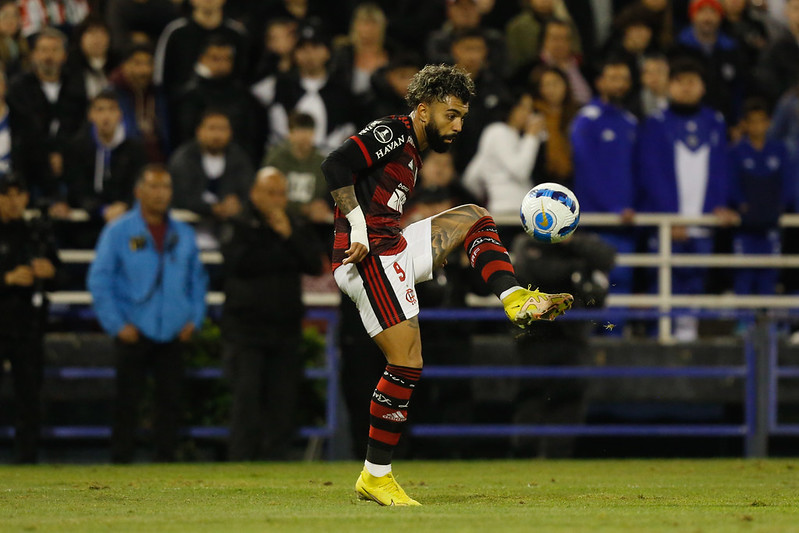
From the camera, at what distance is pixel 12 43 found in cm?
1448

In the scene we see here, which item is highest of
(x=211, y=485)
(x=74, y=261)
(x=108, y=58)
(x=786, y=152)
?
(x=108, y=58)

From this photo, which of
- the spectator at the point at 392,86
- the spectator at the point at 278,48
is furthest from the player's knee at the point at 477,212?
the spectator at the point at 278,48

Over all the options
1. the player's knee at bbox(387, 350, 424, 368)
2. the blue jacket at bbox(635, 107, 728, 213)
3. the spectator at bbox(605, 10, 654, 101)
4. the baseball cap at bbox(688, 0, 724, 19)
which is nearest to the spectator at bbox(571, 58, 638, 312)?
the blue jacket at bbox(635, 107, 728, 213)

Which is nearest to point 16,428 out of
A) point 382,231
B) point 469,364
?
point 469,364

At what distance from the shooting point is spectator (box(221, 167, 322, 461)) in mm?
12461

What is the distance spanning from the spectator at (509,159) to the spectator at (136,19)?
3.98 metres

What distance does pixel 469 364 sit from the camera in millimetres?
13391

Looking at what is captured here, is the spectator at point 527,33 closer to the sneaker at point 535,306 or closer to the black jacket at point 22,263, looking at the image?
the black jacket at point 22,263

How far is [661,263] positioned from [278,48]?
16.0ft

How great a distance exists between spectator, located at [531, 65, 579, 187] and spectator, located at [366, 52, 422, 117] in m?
1.39

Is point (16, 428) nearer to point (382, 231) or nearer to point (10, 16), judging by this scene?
point (10, 16)

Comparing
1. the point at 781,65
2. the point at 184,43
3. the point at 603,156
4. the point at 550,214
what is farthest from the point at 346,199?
the point at 781,65

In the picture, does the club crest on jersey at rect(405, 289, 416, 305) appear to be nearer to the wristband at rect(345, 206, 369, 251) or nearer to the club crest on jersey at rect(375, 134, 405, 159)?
the wristband at rect(345, 206, 369, 251)

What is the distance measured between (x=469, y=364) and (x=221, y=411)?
2.49 meters
